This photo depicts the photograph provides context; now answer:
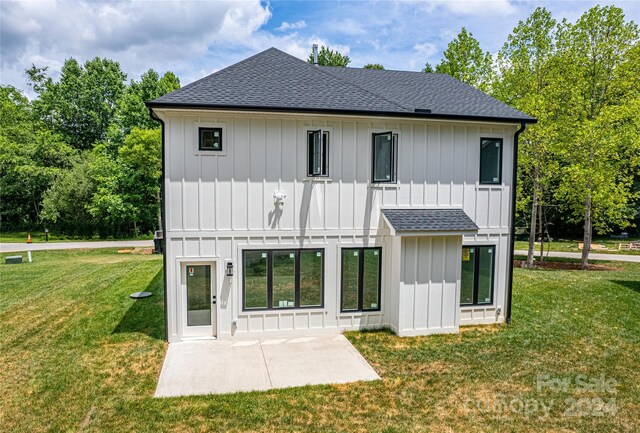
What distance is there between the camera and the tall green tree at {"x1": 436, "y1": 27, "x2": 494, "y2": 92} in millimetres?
21953

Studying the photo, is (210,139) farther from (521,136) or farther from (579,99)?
(579,99)

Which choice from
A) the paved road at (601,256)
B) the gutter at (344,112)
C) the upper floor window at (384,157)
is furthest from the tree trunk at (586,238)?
the upper floor window at (384,157)

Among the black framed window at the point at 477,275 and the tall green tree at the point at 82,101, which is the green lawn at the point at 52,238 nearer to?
the tall green tree at the point at 82,101

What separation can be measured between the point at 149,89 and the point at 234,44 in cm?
2010

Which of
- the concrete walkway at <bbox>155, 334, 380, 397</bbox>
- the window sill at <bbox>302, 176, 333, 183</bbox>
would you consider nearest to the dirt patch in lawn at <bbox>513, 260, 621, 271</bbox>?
the window sill at <bbox>302, 176, 333, 183</bbox>

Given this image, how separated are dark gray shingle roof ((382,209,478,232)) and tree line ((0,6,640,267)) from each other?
1044 cm

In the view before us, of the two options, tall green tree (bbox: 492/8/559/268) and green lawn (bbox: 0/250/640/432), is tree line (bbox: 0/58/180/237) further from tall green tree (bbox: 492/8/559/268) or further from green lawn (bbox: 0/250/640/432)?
tall green tree (bbox: 492/8/559/268)

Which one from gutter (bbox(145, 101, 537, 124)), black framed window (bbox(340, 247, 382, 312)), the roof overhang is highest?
gutter (bbox(145, 101, 537, 124))

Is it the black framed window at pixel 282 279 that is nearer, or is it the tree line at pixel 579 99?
the black framed window at pixel 282 279

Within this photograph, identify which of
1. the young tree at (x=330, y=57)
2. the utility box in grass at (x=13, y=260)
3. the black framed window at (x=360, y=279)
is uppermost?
the young tree at (x=330, y=57)

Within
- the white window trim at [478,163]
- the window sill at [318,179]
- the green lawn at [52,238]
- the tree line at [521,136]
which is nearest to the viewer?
the window sill at [318,179]

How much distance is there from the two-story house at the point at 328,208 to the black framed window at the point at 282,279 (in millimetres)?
25

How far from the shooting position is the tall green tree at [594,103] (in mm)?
17266

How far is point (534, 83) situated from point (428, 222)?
1370cm
